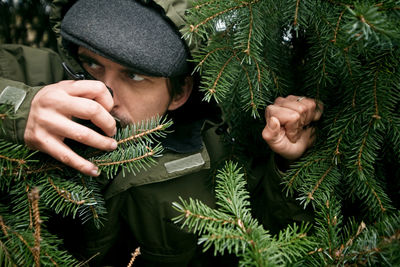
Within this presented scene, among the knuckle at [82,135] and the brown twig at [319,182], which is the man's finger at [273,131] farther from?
the knuckle at [82,135]

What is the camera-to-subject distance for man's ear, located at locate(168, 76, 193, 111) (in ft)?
5.49

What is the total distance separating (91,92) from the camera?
0.95 m

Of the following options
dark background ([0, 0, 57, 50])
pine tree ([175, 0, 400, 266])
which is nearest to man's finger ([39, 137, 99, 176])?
pine tree ([175, 0, 400, 266])

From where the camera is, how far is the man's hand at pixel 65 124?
89cm

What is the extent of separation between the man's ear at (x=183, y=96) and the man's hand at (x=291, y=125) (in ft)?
2.08

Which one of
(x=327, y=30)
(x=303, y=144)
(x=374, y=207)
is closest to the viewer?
(x=327, y=30)

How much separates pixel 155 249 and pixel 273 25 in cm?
130

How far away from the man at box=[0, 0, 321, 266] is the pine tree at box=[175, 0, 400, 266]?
14cm

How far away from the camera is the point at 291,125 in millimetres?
1149

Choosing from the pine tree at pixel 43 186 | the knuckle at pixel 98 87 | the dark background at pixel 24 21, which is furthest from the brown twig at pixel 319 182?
the dark background at pixel 24 21

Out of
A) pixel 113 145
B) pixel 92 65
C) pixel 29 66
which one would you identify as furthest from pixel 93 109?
pixel 29 66

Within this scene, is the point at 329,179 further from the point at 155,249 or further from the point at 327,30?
the point at 155,249

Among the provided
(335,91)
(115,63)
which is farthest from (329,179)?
(115,63)

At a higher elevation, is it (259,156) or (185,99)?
(185,99)
